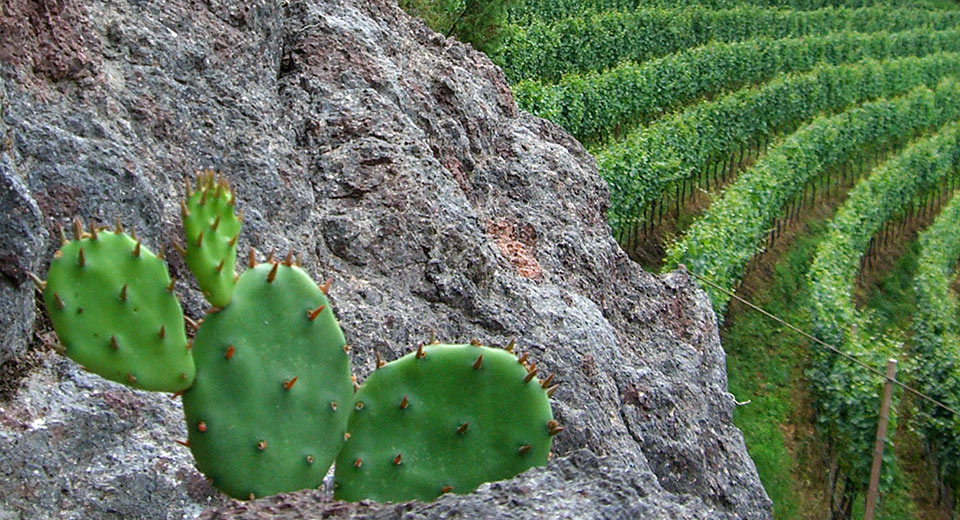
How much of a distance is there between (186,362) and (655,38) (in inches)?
1338

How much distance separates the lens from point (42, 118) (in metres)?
3.38

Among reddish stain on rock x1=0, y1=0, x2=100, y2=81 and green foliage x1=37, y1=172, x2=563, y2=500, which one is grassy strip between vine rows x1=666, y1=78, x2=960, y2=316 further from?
green foliage x1=37, y1=172, x2=563, y2=500

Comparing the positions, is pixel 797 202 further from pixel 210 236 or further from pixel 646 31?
pixel 210 236

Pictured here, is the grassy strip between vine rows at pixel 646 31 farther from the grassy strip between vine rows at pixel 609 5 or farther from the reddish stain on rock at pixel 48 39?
the reddish stain on rock at pixel 48 39

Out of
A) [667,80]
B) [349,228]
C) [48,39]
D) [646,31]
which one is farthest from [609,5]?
[48,39]

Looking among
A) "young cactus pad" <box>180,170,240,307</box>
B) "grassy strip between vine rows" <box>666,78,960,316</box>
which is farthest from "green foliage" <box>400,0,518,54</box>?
"young cactus pad" <box>180,170,240,307</box>

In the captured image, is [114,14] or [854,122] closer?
[114,14]

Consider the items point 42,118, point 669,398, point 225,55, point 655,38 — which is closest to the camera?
point 42,118

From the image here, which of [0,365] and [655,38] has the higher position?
[0,365]

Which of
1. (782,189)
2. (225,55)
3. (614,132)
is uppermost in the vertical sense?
(225,55)

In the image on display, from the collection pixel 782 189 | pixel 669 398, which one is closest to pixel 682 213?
pixel 782 189

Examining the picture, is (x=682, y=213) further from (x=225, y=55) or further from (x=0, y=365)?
(x=0, y=365)

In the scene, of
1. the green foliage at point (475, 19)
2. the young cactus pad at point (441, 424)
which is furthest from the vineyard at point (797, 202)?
the young cactus pad at point (441, 424)

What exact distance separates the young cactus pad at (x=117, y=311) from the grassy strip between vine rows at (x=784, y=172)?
532 inches
